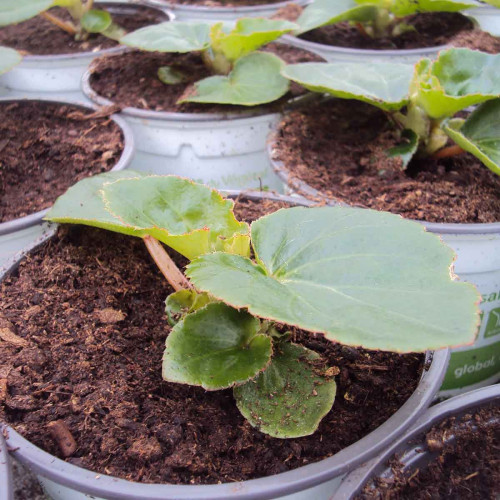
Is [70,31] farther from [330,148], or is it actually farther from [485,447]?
[485,447]

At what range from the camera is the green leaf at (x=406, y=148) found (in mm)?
1228

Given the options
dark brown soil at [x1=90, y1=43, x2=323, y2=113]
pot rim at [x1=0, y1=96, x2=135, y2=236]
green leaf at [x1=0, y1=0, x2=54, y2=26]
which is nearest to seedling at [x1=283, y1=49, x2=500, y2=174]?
dark brown soil at [x1=90, y1=43, x2=323, y2=113]

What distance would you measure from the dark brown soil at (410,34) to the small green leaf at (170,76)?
478 mm

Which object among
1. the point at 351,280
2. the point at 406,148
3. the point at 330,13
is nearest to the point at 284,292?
the point at 351,280

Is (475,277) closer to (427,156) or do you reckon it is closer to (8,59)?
(427,156)

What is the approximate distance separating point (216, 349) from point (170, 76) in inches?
44.0

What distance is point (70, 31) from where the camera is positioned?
6.49ft

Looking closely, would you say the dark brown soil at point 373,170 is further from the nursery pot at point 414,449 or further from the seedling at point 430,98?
the nursery pot at point 414,449

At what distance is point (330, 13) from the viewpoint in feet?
5.17

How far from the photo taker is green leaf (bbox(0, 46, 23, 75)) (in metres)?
1.31

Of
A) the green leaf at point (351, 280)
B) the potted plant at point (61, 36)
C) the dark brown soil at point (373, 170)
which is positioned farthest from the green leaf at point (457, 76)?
the potted plant at point (61, 36)

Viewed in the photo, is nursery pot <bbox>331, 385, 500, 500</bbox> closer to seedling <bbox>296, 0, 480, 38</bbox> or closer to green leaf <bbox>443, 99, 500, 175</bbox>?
green leaf <bbox>443, 99, 500, 175</bbox>

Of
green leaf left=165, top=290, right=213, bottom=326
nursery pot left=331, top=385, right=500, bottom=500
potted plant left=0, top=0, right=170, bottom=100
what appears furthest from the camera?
potted plant left=0, top=0, right=170, bottom=100

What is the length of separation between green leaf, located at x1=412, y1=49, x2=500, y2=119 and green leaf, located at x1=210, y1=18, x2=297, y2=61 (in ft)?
1.33
